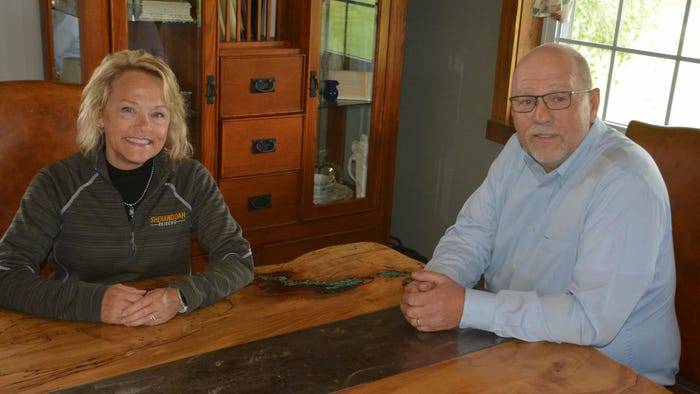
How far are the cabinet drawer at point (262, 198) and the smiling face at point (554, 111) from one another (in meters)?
1.56

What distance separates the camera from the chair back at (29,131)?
6.55 ft

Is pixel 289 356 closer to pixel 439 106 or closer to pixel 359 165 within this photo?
pixel 359 165

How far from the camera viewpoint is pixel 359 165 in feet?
11.6

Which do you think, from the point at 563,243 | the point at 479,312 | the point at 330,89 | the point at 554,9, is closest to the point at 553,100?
the point at 563,243

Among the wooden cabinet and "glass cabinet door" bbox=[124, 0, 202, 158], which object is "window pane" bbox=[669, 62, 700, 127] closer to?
the wooden cabinet

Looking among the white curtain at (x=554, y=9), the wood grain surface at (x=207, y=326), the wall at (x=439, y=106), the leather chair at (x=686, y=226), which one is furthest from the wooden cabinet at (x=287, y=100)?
the leather chair at (x=686, y=226)

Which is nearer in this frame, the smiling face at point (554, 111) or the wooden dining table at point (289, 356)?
the wooden dining table at point (289, 356)

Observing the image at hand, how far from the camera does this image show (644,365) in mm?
1735

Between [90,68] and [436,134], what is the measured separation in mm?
1618

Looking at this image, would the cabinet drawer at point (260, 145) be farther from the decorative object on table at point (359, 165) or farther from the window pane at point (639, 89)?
the window pane at point (639, 89)

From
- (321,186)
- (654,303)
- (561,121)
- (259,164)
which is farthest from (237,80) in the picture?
(654,303)

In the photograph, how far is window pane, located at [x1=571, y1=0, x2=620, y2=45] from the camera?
2.94 m

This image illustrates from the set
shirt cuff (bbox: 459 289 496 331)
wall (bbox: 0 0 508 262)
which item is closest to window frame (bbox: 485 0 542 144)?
wall (bbox: 0 0 508 262)

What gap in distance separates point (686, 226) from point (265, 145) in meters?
1.79
